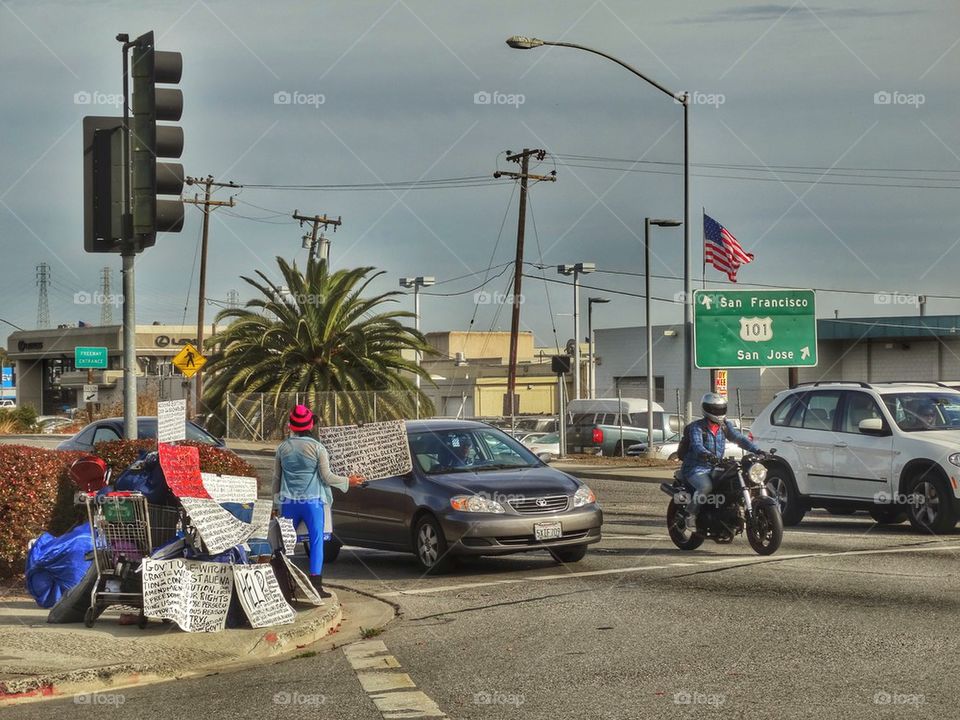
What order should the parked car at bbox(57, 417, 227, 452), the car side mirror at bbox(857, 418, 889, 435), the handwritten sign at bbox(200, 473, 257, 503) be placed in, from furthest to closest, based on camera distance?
1. the parked car at bbox(57, 417, 227, 452)
2. the car side mirror at bbox(857, 418, 889, 435)
3. the handwritten sign at bbox(200, 473, 257, 503)

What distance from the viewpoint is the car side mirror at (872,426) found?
1581cm

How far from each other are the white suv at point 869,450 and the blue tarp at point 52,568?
9.52 m

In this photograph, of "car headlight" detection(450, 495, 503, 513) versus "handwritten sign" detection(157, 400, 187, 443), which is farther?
"car headlight" detection(450, 495, 503, 513)

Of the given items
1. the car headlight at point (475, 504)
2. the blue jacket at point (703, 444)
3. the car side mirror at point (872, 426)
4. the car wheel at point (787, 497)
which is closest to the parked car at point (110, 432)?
the car wheel at point (787, 497)

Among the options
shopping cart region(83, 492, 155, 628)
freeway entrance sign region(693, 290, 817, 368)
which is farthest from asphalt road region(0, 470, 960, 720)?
freeway entrance sign region(693, 290, 817, 368)

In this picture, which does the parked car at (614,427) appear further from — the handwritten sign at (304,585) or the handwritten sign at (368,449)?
the handwritten sign at (304,585)

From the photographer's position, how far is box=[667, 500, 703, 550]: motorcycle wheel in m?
14.2

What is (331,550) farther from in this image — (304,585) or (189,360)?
(189,360)

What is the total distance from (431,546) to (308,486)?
257cm

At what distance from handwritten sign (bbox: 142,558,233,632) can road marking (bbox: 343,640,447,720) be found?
956 mm

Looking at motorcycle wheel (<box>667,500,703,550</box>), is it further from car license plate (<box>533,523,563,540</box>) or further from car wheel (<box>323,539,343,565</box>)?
car wheel (<box>323,539,343,565</box>)

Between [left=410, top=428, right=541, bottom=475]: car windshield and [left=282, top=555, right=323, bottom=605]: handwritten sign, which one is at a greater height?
[left=410, top=428, right=541, bottom=475]: car windshield

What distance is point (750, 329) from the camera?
99.7 ft

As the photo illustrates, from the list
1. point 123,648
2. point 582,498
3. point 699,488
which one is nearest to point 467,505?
point 582,498
